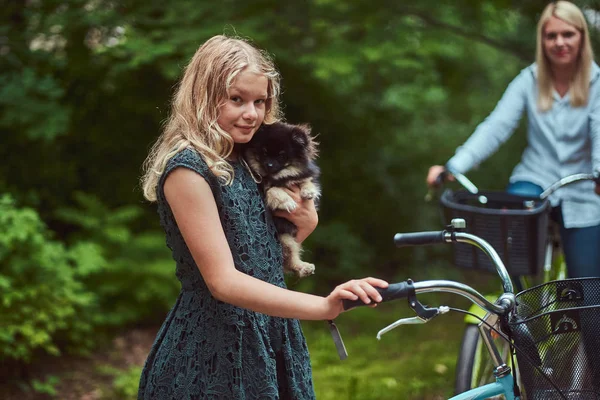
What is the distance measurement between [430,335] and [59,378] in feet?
10.2

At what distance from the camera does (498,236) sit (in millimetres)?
3604

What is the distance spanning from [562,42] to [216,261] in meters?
2.64

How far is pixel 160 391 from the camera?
2.38m

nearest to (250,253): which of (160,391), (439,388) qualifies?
(160,391)

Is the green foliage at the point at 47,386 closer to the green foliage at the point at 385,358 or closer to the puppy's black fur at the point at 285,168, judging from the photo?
the green foliage at the point at 385,358

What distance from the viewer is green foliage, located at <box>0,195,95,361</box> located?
5.11 metres

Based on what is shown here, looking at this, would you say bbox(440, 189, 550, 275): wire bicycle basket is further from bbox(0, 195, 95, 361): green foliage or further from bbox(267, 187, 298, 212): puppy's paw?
bbox(0, 195, 95, 361): green foliage

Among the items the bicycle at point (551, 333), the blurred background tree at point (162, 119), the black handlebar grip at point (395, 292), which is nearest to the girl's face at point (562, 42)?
the blurred background tree at point (162, 119)

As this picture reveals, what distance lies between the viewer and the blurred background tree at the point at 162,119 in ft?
18.7

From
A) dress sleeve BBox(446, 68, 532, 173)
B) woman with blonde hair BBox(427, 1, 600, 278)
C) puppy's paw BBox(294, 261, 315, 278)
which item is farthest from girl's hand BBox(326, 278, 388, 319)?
dress sleeve BBox(446, 68, 532, 173)

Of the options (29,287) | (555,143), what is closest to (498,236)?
(555,143)

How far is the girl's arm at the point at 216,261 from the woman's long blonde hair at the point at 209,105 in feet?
0.33

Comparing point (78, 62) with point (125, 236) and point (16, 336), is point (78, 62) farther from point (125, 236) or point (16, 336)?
point (16, 336)

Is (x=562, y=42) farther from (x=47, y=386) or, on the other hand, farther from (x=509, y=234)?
(x=47, y=386)
